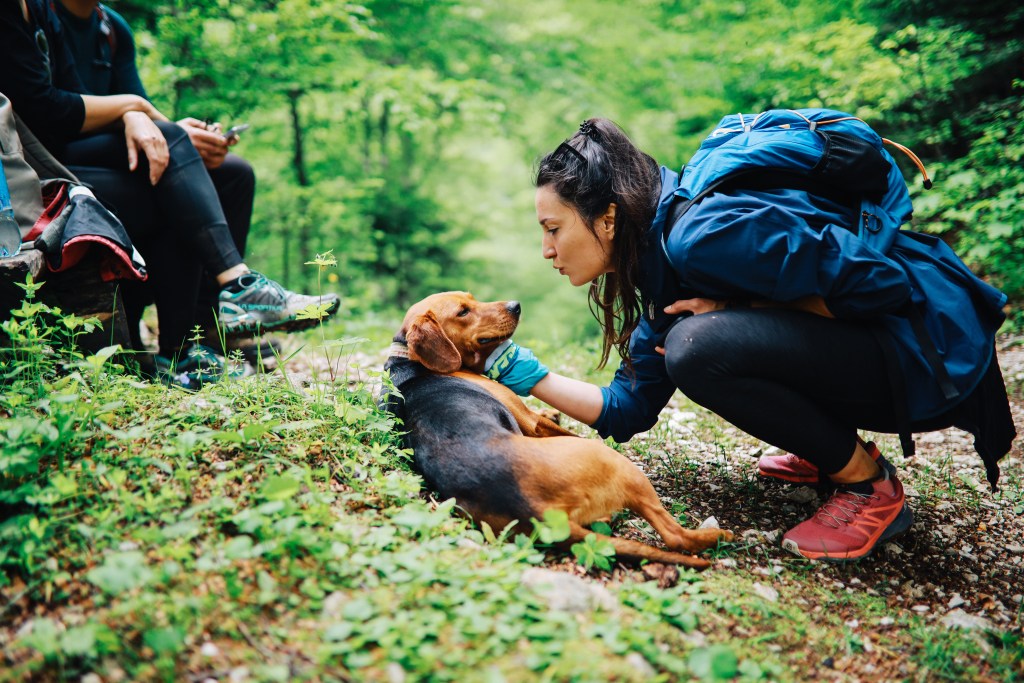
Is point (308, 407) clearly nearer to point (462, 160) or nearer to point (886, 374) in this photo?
point (886, 374)

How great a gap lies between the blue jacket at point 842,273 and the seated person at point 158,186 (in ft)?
6.36

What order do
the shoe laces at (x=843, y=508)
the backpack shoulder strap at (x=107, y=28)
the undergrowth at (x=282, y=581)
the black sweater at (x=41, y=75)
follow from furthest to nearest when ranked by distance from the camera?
the backpack shoulder strap at (x=107, y=28), the black sweater at (x=41, y=75), the shoe laces at (x=843, y=508), the undergrowth at (x=282, y=581)

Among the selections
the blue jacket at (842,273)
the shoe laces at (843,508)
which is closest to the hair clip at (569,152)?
the blue jacket at (842,273)

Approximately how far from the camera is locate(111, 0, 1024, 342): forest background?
19.7 ft

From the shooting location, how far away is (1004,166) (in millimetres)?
5375

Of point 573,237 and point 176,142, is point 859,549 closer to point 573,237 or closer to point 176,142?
point 573,237

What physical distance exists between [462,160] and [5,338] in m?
11.8

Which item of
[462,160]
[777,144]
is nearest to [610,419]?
[777,144]

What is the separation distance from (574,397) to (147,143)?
264 cm

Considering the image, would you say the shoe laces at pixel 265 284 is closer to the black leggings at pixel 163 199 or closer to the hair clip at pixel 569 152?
the black leggings at pixel 163 199

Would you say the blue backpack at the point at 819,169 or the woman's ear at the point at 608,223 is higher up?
the blue backpack at the point at 819,169

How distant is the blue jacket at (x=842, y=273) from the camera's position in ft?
7.74

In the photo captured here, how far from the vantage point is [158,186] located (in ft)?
11.5

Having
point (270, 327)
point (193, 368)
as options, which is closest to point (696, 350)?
point (270, 327)
